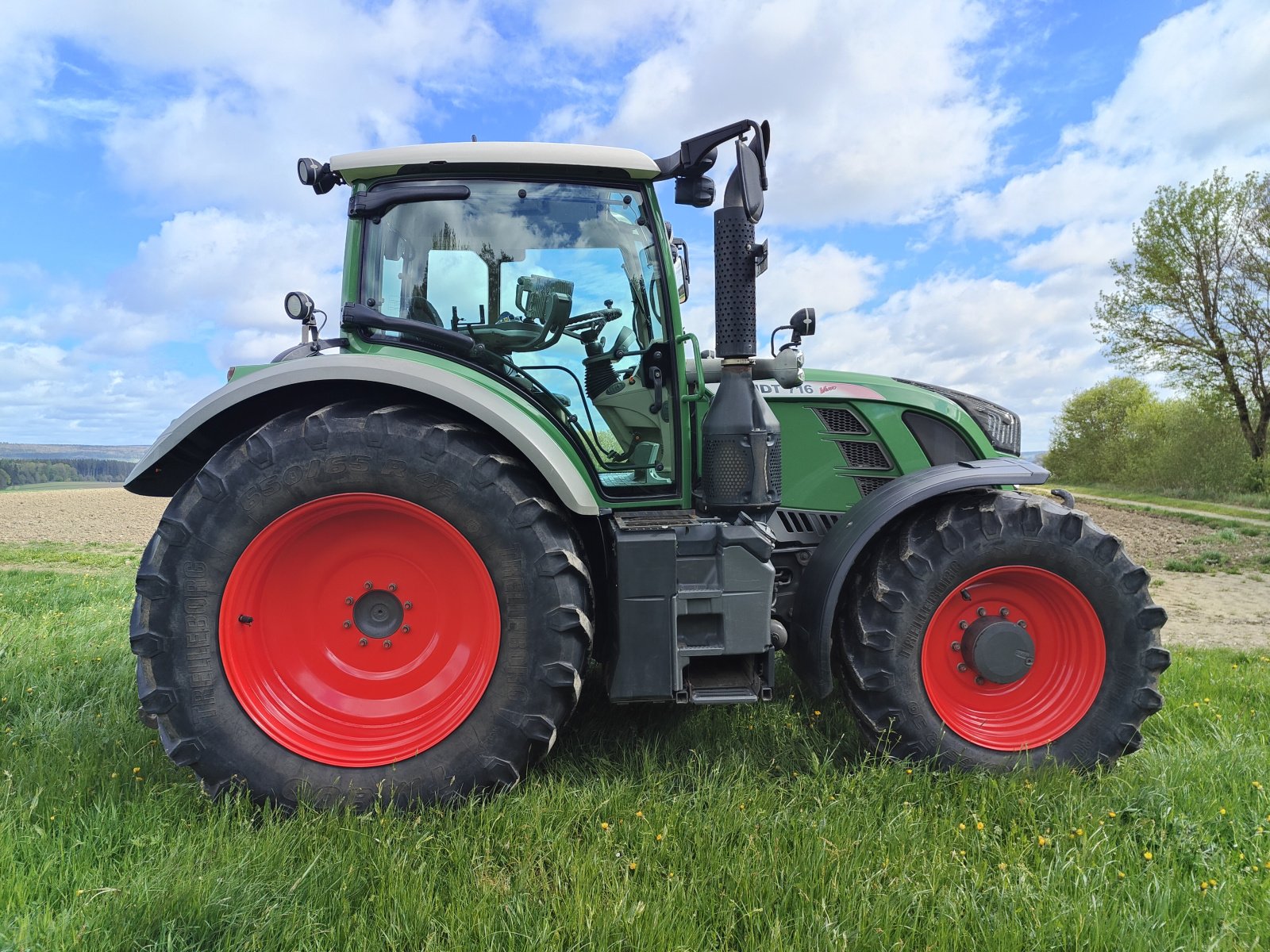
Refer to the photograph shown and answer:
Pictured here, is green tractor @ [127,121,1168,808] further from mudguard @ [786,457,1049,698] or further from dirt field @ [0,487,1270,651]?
dirt field @ [0,487,1270,651]

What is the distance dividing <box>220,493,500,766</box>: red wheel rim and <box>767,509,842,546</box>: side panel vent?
145 cm

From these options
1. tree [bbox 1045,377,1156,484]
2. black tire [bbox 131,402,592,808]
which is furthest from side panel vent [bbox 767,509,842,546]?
tree [bbox 1045,377,1156,484]

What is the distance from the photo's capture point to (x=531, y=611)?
2.64 m

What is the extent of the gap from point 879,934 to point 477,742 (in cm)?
143

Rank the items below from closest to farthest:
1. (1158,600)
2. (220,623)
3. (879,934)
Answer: (879,934) → (220,623) → (1158,600)

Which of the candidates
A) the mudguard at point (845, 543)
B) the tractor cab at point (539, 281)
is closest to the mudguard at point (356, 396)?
the tractor cab at point (539, 281)

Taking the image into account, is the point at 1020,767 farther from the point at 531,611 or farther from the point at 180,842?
the point at 180,842

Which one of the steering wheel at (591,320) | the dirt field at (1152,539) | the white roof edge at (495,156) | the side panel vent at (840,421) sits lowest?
the dirt field at (1152,539)

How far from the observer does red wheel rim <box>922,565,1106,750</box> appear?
304cm

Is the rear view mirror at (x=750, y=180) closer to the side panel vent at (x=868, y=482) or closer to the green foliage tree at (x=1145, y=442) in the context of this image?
the side panel vent at (x=868, y=482)

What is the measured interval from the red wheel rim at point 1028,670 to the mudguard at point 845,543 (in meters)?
0.39

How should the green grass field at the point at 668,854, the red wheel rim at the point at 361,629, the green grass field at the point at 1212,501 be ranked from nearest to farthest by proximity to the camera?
the green grass field at the point at 668,854, the red wheel rim at the point at 361,629, the green grass field at the point at 1212,501

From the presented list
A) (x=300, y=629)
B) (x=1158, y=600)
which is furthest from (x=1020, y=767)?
(x=1158, y=600)

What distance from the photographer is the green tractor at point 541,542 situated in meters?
2.62
